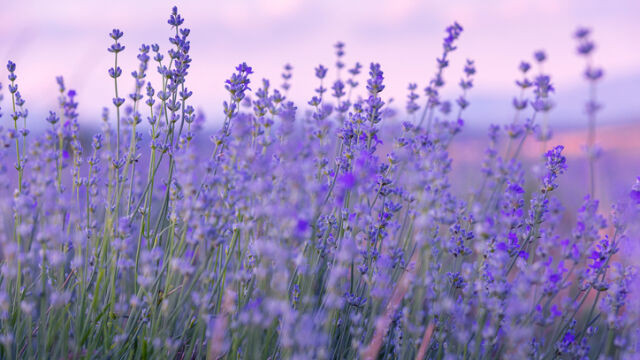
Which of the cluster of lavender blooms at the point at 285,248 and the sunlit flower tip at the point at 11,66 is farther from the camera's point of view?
the sunlit flower tip at the point at 11,66

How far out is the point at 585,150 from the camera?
5.84 feet

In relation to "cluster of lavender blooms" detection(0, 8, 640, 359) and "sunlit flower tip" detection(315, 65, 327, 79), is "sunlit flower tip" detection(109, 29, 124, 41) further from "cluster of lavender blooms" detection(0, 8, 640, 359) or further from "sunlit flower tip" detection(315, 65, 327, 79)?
"sunlit flower tip" detection(315, 65, 327, 79)

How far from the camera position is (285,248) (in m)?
1.56

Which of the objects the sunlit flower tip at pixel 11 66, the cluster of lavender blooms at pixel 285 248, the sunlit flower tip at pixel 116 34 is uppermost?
the sunlit flower tip at pixel 116 34

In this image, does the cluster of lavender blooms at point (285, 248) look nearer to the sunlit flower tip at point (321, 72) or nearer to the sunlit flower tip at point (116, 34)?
the sunlit flower tip at point (116, 34)

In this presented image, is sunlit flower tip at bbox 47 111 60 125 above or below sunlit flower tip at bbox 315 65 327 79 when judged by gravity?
below

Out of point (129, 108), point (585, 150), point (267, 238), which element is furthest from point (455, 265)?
point (129, 108)

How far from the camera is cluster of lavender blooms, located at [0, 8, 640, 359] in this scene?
1631 millimetres

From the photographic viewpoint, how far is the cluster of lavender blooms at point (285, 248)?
5.35 feet

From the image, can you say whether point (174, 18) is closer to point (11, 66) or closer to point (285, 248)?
point (11, 66)

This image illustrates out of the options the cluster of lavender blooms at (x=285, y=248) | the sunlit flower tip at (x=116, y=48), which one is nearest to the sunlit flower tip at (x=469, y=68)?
the cluster of lavender blooms at (x=285, y=248)

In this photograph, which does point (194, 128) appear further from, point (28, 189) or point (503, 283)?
point (503, 283)

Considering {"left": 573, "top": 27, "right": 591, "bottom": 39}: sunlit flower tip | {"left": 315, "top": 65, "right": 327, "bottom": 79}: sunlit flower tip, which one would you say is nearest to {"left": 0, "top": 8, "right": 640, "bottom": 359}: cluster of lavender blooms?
{"left": 573, "top": 27, "right": 591, "bottom": 39}: sunlit flower tip

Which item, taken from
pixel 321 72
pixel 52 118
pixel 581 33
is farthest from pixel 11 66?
pixel 581 33
